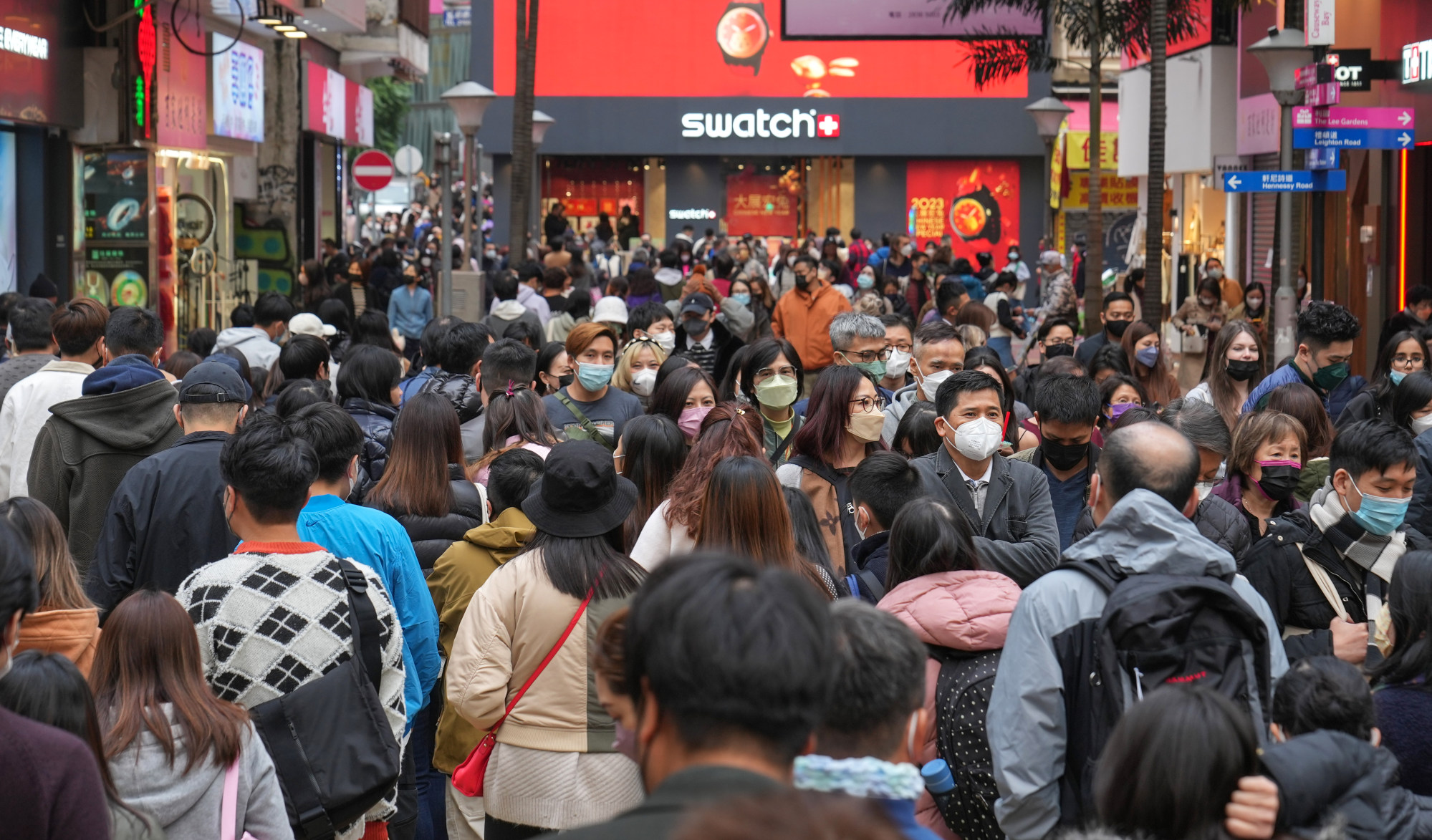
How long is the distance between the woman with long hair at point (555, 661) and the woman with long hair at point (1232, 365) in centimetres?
507

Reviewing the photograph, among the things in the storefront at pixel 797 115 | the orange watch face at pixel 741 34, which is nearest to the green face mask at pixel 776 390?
the storefront at pixel 797 115

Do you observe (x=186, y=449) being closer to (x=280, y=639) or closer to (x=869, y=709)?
(x=280, y=639)

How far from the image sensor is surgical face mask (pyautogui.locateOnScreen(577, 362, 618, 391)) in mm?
8414

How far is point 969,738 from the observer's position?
13.2 ft

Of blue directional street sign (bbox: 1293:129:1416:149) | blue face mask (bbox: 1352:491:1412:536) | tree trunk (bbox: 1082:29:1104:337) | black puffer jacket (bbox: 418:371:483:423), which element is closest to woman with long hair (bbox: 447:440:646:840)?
blue face mask (bbox: 1352:491:1412:536)

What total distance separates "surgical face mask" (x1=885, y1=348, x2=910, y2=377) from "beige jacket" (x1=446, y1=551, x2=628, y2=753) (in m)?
5.45

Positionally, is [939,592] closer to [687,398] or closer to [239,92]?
[687,398]

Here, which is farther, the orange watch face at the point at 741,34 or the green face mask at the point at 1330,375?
the orange watch face at the point at 741,34

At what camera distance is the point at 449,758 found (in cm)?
490

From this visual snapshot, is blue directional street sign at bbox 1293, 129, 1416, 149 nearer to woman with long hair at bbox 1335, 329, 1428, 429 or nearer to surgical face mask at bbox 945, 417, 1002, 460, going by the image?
woman with long hair at bbox 1335, 329, 1428, 429

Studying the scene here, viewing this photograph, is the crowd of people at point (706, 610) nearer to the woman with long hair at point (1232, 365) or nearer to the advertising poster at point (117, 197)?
the woman with long hair at point (1232, 365)

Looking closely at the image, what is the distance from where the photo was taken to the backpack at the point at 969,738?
4.02 meters

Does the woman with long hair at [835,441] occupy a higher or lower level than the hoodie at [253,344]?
lower

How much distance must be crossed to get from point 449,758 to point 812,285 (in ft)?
28.4
